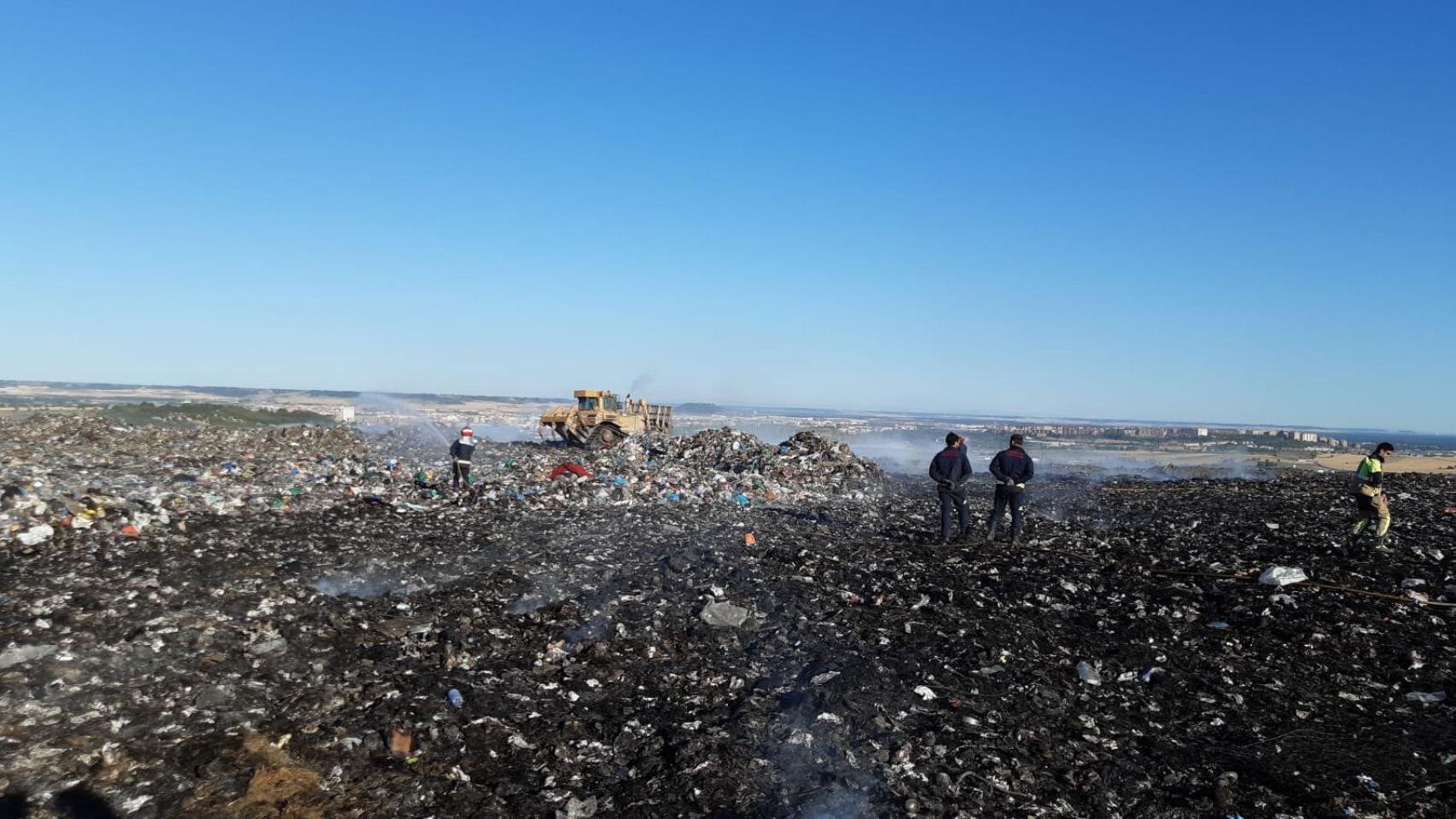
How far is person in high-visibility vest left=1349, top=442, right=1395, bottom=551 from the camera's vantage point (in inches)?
381

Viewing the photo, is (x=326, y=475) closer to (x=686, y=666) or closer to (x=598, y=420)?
(x=686, y=666)

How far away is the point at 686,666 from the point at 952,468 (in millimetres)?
5728

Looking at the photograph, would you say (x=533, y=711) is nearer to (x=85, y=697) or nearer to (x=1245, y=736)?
(x=85, y=697)

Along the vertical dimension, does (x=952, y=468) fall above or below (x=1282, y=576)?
above

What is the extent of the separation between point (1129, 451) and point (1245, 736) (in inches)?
1824

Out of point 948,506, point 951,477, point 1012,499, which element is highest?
point 951,477

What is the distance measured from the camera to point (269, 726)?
4469mm

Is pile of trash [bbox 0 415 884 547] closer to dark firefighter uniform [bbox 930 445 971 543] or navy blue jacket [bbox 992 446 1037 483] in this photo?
dark firefighter uniform [bbox 930 445 971 543]

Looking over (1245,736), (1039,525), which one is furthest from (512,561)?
(1039,525)

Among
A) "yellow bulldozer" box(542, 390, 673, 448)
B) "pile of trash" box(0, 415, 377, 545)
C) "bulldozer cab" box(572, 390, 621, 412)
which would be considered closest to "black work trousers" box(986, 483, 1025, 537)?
"pile of trash" box(0, 415, 377, 545)

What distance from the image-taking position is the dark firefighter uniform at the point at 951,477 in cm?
1055

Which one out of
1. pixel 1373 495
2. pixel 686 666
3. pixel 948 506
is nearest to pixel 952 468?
pixel 948 506

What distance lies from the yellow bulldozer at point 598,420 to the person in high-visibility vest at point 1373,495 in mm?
18334

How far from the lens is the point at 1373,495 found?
32.1 ft
